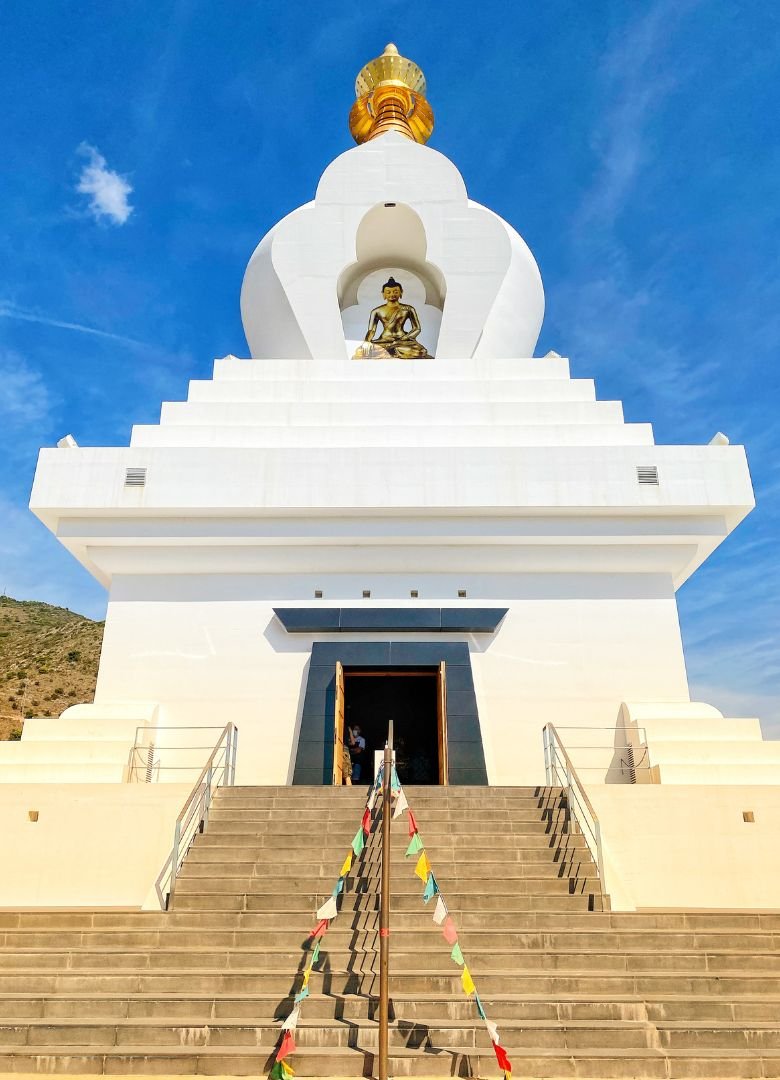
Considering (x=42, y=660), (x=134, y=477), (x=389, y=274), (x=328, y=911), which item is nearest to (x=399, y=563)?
(x=134, y=477)

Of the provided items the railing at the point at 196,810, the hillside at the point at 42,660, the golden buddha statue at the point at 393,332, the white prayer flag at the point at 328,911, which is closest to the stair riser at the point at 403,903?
the railing at the point at 196,810

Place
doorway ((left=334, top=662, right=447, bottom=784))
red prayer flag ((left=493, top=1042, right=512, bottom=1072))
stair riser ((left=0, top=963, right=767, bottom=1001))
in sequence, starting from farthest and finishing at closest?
doorway ((left=334, top=662, right=447, bottom=784))
stair riser ((left=0, top=963, right=767, bottom=1001))
red prayer flag ((left=493, top=1042, right=512, bottom=1072))

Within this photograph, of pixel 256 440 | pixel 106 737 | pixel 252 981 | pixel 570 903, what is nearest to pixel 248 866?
pixel 252 981

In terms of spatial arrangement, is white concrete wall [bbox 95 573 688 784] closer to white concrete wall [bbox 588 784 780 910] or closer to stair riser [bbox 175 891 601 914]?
white concrete wall [bbox 588 784 780 910]

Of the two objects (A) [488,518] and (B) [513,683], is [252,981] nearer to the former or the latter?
(B) [513,683]

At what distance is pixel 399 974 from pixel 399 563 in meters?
6.89

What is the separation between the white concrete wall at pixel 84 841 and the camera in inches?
315

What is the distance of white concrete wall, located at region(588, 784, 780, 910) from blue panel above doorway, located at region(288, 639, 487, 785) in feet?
7.57

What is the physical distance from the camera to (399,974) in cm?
537

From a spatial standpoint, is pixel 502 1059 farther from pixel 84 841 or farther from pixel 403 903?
pixel 84 841

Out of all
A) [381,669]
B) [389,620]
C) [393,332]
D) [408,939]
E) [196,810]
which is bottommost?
[408,939]

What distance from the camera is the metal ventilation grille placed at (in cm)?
1151

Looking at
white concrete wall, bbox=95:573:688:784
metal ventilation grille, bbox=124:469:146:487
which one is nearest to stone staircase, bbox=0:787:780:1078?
white concrete wall, bbox=95:573:688:784

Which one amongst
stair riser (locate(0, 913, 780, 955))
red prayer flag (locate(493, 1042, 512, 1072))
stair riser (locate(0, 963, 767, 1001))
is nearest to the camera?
red prayer flag (locate(493, 1042, 512, 1072))
